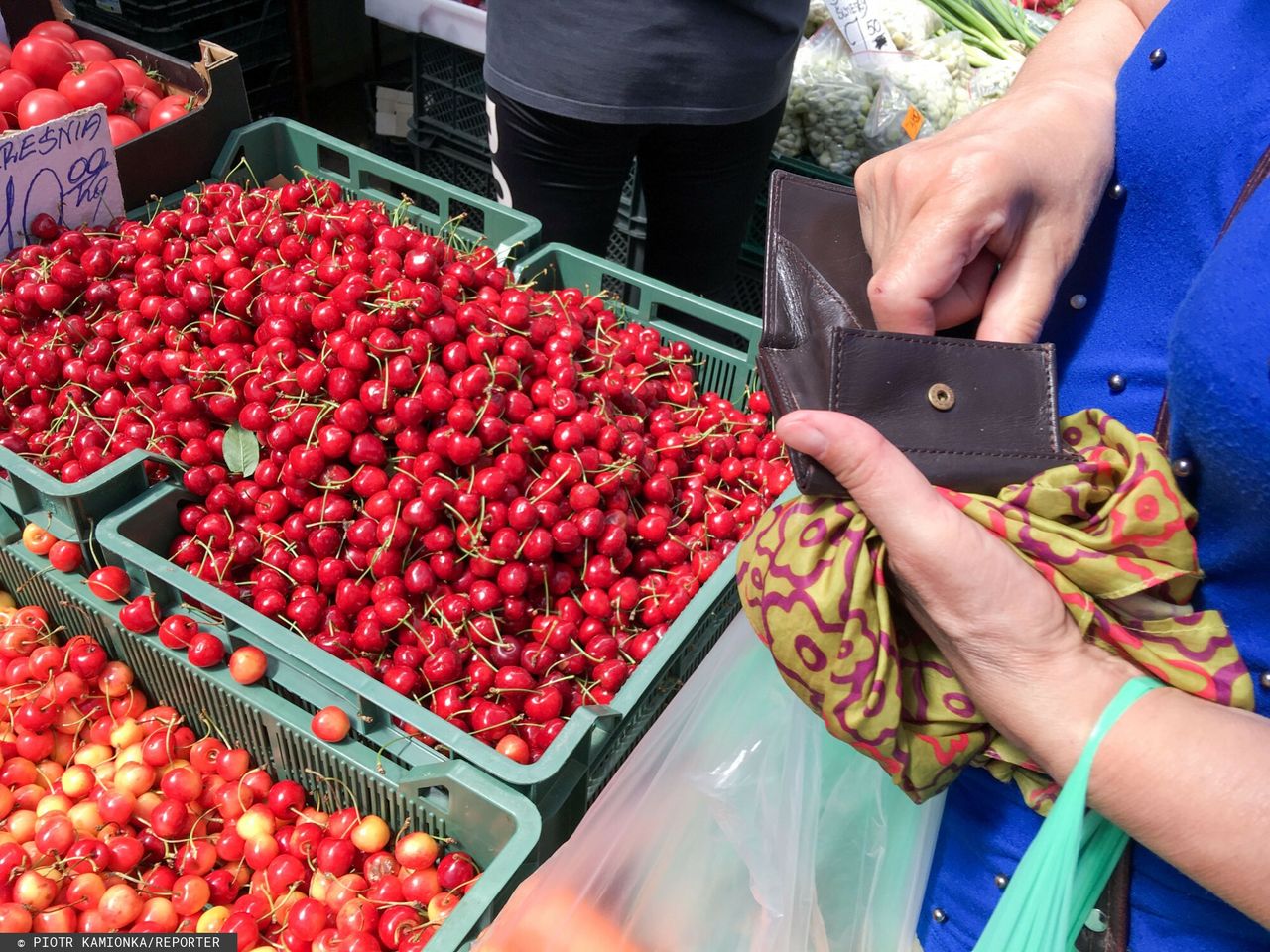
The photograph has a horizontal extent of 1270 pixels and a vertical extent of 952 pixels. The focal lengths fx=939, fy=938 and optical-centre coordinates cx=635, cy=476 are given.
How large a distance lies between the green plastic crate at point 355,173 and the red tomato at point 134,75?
32 cm

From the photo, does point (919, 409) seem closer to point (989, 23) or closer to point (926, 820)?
point (926, 820)

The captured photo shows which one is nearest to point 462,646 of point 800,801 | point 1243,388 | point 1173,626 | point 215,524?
point 215,524

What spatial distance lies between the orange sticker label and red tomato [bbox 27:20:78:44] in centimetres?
226

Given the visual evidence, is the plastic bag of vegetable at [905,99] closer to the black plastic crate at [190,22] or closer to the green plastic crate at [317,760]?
the black plastic crate at [190,22]

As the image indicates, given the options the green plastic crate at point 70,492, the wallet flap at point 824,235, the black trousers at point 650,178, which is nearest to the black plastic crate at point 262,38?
the black trousers at point 650,178

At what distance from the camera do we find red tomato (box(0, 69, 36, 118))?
2.11 m

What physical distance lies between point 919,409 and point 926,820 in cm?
48

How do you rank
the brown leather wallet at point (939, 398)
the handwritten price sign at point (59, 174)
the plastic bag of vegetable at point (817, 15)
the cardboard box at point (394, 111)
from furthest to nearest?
the plastic bag of vegetable at point (817, 15), the cardboard box at point (394, 111), the handwritten price sign at point (59, 174), the brown leather wallet at point (939, 398)

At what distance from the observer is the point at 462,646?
54.7 inches

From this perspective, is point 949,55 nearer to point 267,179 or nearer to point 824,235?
point 267,179

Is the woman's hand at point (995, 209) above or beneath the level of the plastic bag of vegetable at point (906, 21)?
above

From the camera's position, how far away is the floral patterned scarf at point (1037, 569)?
0.72m

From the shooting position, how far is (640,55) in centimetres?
177

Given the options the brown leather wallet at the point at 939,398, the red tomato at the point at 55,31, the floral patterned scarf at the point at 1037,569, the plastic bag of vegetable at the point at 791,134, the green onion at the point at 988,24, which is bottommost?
the plastic bag of vegetable at the point at 791,134
